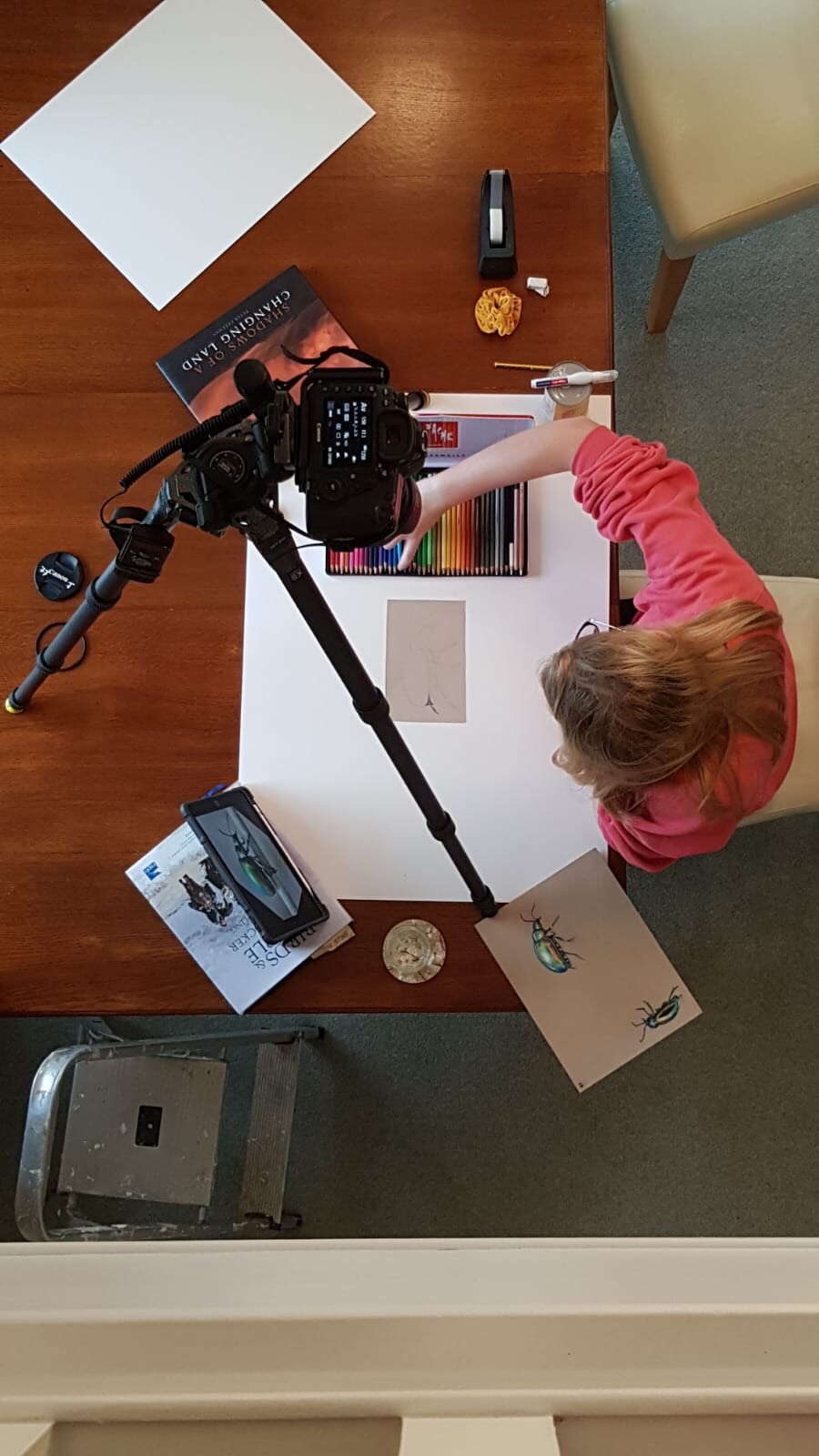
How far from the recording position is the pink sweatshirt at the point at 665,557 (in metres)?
0.99

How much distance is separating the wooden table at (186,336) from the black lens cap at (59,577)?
0.6 inches

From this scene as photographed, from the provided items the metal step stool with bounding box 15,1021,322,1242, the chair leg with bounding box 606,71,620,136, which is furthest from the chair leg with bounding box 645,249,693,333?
the metal step stool with bounding box 15,1021,322,1242

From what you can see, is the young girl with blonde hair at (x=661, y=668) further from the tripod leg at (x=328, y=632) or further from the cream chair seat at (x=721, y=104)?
the cream chair seat at (x=721, y=104)

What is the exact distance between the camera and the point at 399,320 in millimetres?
1097

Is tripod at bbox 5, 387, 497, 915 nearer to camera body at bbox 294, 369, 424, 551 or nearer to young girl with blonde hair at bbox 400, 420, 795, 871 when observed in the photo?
camera body at bbox 294, 369, 424, 551

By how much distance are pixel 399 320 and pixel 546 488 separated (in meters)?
0.27

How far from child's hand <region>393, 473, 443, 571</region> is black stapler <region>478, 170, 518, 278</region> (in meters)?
0.26

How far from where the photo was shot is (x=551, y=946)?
1002 mm

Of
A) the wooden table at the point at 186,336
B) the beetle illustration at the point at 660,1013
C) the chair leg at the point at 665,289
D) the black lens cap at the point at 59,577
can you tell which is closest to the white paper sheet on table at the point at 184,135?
the wooden table at the point at 186,336

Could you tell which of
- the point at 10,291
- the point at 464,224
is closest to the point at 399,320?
the point at 464,224

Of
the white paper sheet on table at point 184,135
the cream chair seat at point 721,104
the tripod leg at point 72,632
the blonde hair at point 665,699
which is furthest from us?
the cream chair seat at point 721,104

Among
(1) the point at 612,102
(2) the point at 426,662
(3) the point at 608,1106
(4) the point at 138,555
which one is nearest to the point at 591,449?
(2) the point at 426,662

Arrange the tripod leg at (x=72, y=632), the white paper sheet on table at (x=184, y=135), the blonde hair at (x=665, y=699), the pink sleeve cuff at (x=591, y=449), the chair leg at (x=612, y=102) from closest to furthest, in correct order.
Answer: the tripod leg at (x=72, y=632) < the blonde hair at (x=665, y=699) < the pink sleeve cuff at (x=591, y=449) < the white paper sheet on table at (x=184, y=135) < the chair leg at (x=612, y=102)

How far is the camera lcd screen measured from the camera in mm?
673
